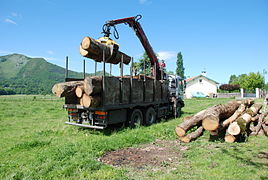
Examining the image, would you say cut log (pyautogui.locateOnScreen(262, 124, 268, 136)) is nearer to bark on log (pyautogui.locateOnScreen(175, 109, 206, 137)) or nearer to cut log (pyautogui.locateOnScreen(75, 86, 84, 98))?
bark on log (pyautogui.locateOnScreen(175, 109, 206, 137))

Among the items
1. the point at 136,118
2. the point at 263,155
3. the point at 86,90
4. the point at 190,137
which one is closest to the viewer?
the point at 263,155

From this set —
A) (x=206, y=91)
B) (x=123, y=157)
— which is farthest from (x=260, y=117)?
(x=206, y=91)

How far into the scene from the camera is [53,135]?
8.05m

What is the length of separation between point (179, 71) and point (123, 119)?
245ft

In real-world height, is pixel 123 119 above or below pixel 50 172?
above

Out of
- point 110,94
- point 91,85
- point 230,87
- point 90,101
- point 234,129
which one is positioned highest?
point 230,87

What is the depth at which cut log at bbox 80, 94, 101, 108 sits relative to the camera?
7336mm

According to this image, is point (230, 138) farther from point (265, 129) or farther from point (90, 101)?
point (90, 101)

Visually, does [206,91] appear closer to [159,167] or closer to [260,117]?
[260,117]

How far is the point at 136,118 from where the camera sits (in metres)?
9.54

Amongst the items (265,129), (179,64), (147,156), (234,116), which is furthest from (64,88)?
(179,64)

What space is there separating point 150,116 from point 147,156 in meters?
5.33

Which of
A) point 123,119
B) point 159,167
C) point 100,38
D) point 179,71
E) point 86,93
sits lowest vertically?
point 159,167

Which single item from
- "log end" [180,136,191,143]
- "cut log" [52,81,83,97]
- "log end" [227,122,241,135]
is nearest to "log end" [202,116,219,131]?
"log end" [227,122,241,135]
